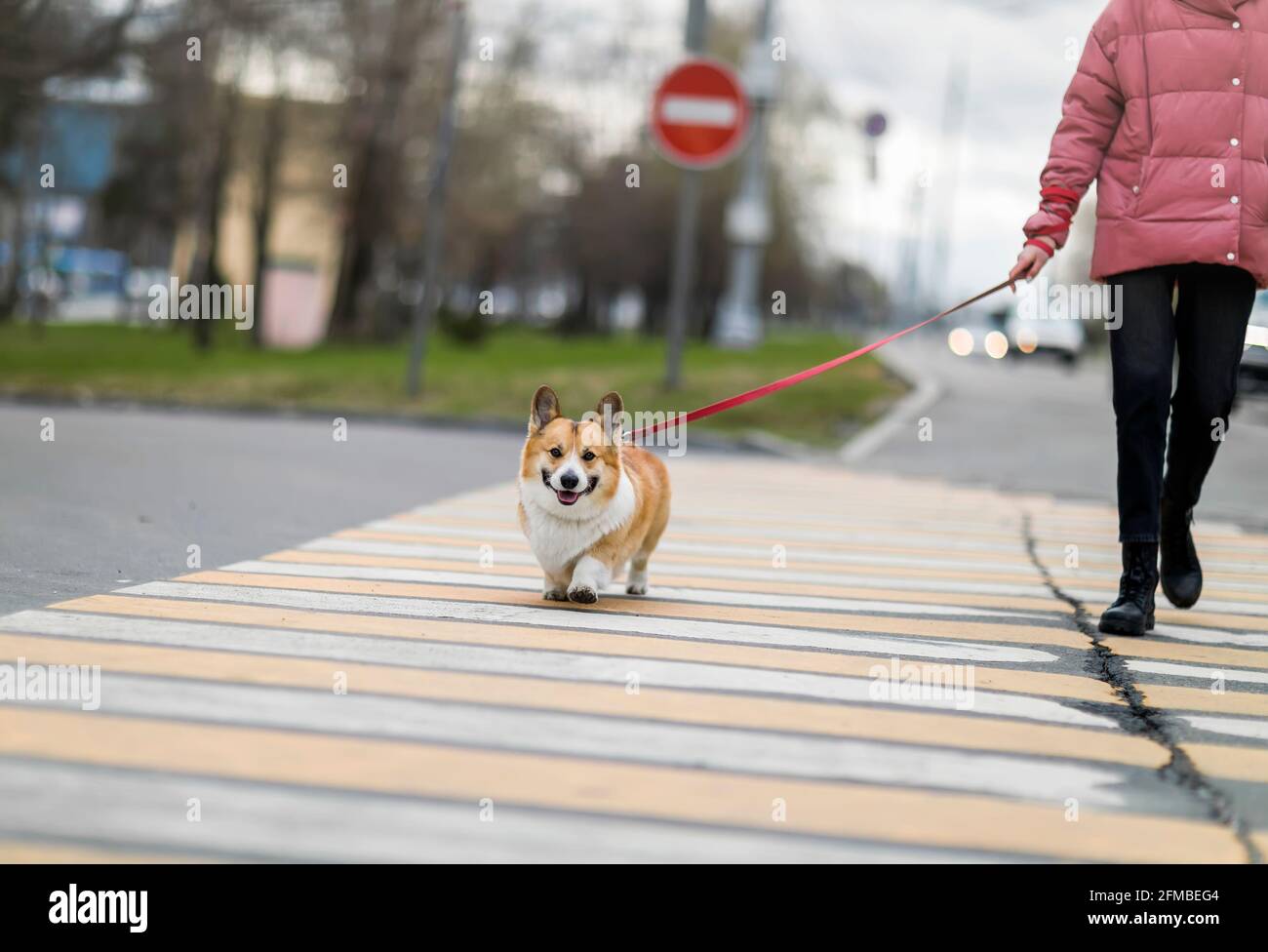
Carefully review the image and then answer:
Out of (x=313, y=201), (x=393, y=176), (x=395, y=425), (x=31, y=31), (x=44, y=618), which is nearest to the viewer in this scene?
(x=44, y=618)

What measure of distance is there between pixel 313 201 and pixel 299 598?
40624 millimetres

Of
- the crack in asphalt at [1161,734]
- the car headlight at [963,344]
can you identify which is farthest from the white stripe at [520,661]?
the car headlight at [963,344]

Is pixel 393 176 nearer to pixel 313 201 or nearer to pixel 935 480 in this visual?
pixel 313 201

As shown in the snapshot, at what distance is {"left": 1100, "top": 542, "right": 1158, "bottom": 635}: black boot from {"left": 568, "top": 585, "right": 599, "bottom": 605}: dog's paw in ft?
6.63

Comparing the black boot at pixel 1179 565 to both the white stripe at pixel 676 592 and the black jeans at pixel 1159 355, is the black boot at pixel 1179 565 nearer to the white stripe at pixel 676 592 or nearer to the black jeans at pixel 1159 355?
the black jeans at pixel 1159 355

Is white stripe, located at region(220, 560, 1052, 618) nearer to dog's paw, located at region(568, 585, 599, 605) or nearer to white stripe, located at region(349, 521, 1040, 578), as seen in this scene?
dog's paw, located at region(568, 585, 599, 605)

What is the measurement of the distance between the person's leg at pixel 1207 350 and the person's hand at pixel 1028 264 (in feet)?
1.79

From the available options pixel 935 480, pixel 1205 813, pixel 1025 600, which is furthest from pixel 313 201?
pixel 1205 813

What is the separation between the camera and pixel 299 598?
20.2 ft

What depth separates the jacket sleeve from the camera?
254 inches

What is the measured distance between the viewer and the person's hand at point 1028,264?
6395 mm

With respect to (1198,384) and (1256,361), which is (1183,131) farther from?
(1256,361)

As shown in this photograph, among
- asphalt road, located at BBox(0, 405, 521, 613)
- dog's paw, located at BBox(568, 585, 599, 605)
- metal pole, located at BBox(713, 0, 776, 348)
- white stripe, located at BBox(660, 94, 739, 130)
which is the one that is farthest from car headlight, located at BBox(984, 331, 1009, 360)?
dog's paw, located at BBox(568, 585, 599, 605)

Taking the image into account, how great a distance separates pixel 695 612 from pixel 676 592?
59cm
